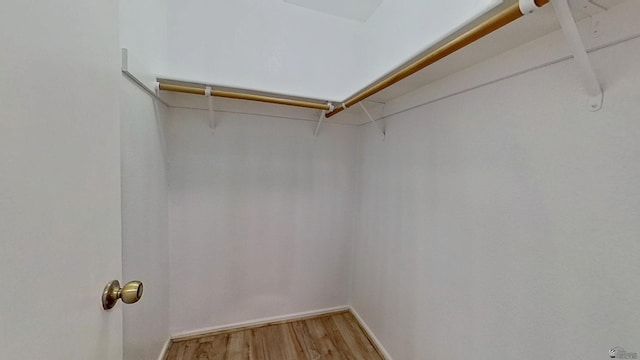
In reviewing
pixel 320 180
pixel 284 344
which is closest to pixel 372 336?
pixel 284 344

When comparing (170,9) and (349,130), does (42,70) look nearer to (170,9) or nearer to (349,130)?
(170,9)

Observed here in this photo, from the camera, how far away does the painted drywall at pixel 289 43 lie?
5.37ft

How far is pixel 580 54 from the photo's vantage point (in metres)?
0.67

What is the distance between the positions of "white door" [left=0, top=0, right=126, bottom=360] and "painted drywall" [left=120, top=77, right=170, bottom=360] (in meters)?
0.54

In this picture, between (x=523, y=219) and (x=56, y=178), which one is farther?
(x=523, y=219)

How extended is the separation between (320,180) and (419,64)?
124cm

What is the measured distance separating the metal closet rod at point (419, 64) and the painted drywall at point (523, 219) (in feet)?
1.01

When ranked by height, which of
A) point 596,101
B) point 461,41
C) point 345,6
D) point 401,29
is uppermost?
point 345,6

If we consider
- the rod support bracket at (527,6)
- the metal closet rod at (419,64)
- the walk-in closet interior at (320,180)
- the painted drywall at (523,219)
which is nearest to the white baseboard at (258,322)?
the walk-in closet interior at (320,180)

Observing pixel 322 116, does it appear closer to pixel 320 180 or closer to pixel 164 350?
pixel 320 180

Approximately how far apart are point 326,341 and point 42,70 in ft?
6.71

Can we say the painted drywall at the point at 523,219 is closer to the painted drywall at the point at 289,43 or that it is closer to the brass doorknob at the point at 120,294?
the painted drywall at the point at 289,43

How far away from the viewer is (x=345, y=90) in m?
2.09

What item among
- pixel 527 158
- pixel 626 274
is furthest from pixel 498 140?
pixel 626 274
